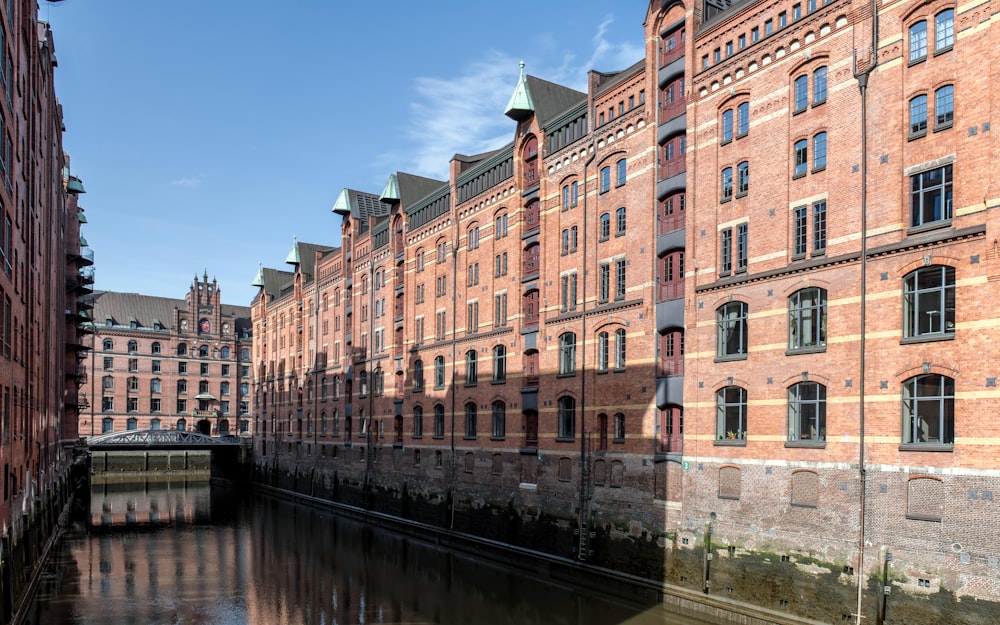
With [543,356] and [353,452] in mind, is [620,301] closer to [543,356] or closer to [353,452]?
[543,356]

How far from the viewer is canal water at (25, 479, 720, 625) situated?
92.1 feet

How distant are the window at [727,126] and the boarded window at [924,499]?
12465 mm

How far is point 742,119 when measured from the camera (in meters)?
28.0

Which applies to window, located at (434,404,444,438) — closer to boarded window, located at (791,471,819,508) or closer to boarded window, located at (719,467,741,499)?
boarded window, located at (719,467,741,499)

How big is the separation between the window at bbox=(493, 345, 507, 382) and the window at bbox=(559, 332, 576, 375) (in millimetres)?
4913

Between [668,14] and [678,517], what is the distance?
18.0 metres

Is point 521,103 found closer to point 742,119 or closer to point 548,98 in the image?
point 548,98

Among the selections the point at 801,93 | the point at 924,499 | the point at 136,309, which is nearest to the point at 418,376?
the point at 801,93

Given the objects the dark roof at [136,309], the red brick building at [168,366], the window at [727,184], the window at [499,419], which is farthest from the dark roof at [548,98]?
the dark roof at [136,309]

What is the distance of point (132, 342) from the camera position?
333ft


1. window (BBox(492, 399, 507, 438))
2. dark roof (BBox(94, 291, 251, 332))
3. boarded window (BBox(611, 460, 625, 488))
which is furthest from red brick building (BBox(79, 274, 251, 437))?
boarded window (BBox(611, 460, 625, 488))

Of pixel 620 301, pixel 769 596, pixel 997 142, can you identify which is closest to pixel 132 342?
pixel 620 301

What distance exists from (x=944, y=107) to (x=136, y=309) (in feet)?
327

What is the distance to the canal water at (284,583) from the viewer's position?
2808 centimetres
